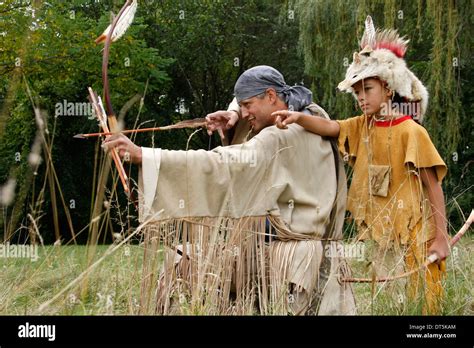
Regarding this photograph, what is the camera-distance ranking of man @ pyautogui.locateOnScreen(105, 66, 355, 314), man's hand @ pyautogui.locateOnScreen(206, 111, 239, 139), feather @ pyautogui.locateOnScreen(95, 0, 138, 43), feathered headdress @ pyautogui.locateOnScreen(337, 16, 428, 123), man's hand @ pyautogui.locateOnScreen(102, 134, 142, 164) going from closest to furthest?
man's hand @ pyautogui.locateOnScreen(102, 134, 142, 164), man @ pyautogui.locateOnScreen(105, 66, 355, 314), feather @ pyautogui.locateOnScreen(95, 0, 138, 43), feathered headdress @ pyautogui.locateOnScreen(337, 16, 428, 123), man's hand @ pyautogui.locateOnScreen(206, 111, 239, 139)

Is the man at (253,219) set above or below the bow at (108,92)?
below

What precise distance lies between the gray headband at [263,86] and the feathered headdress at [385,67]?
0.76 feet

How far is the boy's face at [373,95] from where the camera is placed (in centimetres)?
337

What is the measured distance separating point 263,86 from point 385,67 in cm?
52

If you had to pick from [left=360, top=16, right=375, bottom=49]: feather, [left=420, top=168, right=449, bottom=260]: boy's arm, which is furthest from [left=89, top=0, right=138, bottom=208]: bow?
[left=420, top=168, right=449, bottom=260]: boy's arm

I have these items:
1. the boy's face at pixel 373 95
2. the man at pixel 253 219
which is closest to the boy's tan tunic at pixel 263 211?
the man at pixel 253 219

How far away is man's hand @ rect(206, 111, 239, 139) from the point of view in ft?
11.4

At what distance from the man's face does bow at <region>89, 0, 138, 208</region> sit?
→ 20.3 inches

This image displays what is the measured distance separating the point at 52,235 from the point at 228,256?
49.2 feet

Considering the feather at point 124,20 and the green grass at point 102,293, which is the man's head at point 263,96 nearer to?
the feather at point 124,20

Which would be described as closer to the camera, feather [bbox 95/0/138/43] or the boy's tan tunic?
the boy's tan tunic

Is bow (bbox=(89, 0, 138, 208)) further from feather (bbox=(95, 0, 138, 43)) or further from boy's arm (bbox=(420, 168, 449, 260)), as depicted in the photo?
boy's arm (bbox=(420, 168, 449, 260))

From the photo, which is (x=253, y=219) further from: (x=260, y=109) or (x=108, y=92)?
(x=108, y=92)

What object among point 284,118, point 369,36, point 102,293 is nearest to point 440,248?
point 284,118
